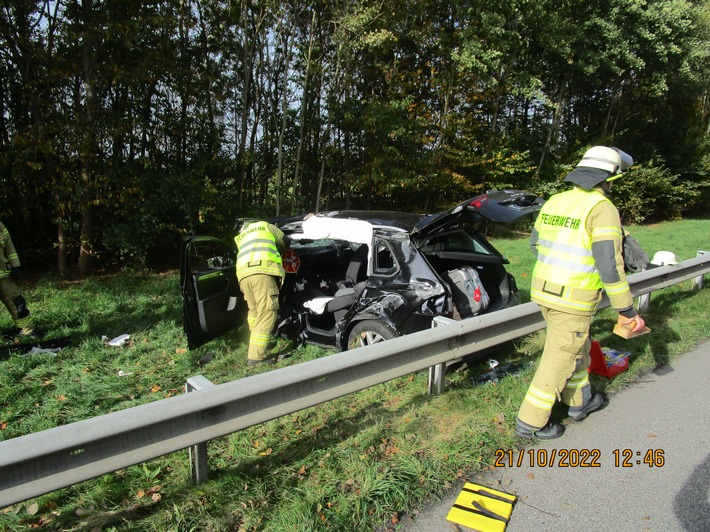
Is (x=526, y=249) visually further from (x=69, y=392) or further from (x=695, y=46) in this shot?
(x=695, y=46)

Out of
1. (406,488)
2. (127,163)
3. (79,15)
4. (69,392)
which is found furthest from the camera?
(127,163)

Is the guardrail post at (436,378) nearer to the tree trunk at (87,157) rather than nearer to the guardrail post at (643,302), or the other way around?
the guardrail post at (643,302)

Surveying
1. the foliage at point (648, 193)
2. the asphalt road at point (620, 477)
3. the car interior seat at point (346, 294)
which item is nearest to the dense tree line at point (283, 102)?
the foliage at point (648, 193)

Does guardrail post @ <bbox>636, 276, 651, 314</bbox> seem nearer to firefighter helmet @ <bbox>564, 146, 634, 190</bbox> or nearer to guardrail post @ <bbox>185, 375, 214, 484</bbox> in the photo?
firefighter helmet @ <bbox>564, 146, 634, 190</bbox>

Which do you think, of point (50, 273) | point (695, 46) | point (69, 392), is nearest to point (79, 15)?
point (50, 273)

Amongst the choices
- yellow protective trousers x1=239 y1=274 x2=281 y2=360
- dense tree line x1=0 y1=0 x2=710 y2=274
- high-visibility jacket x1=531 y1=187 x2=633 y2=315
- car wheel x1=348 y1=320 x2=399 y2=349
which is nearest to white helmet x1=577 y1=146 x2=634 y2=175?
high-visibility jacket x1=531 y1=187 x2=633 y2=315

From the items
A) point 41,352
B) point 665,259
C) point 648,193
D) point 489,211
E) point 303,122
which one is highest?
point 303,122

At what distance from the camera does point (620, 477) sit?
2.68 m

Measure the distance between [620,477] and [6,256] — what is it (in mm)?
6695

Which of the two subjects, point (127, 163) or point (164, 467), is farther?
point (127, 163)

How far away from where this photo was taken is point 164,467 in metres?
2.91

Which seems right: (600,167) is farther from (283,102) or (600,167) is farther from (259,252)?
(283,102)

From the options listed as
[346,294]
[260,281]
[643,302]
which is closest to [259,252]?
[260,281]

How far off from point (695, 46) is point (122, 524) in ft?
73.4
